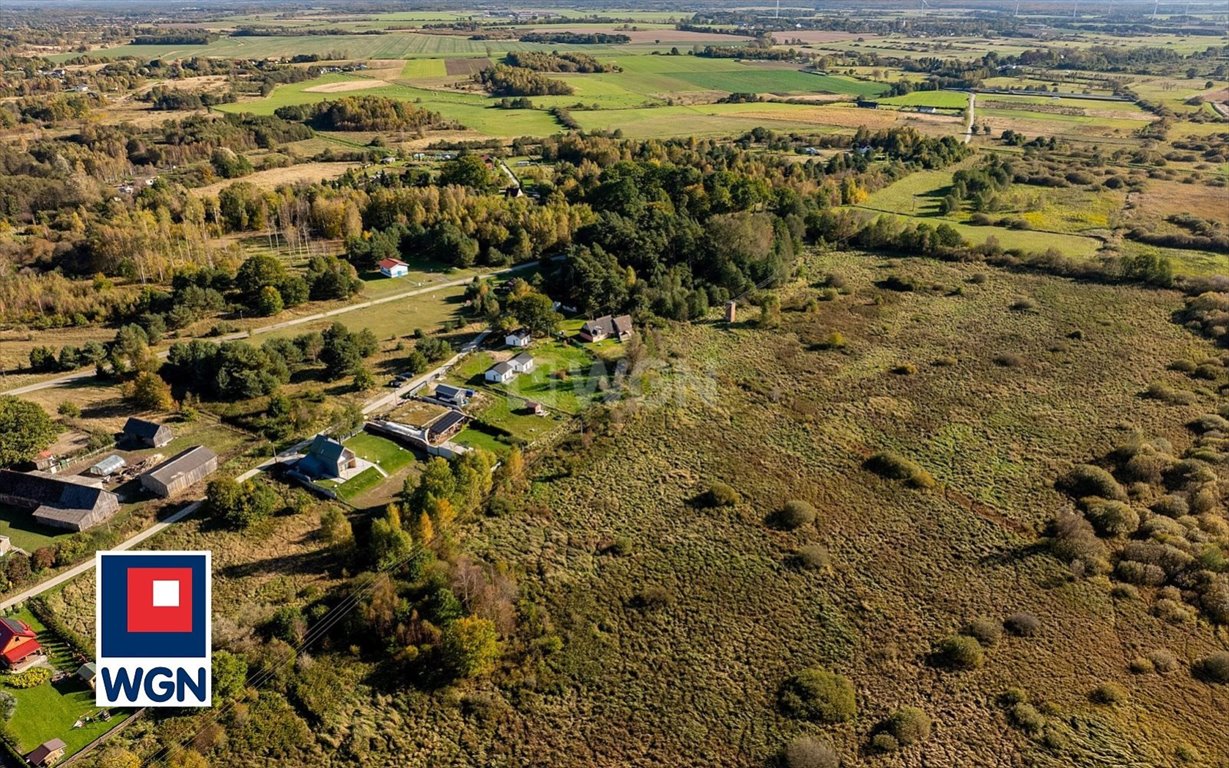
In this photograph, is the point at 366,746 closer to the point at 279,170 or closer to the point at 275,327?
the point at 275,327

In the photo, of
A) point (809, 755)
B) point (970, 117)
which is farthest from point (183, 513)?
point (970, 117)

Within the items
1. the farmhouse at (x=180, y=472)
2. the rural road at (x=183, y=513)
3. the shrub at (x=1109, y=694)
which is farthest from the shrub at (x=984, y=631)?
the farmhouse at (x=180, y=472)

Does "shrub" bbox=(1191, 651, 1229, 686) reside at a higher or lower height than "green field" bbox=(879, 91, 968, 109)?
lower

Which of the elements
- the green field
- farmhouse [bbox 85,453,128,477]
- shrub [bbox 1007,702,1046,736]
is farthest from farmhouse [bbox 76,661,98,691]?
the green field

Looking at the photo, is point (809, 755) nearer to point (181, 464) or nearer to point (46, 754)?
point (46, 754)

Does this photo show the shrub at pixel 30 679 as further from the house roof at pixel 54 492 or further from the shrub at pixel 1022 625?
the shrub at pixel 1022 625

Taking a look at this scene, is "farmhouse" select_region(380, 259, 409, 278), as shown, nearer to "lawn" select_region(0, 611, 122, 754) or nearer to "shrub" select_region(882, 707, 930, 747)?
"lawn" select_region(0, 611, 122, 754)
